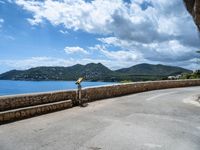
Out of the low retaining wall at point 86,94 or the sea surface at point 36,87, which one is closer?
the low retaining wall at point 86,94

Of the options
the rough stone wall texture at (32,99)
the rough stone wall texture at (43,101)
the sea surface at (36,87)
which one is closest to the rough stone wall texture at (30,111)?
the rough stone wall texture at (43,101)

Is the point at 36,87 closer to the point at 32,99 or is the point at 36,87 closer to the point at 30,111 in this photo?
the point at 32,99

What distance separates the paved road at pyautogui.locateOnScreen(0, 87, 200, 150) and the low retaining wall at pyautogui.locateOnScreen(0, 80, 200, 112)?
1.06 metres

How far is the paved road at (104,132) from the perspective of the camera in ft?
22.1

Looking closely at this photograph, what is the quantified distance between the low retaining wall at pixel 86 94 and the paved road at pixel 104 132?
1060 mm

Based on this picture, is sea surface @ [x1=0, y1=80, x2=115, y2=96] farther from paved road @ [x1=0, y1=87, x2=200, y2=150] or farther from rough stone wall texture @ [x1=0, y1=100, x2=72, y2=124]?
paved road @ [x1=0, y1=87, x2=200, y2=150]

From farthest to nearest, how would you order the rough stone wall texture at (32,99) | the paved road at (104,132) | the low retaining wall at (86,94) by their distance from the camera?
the low retaining wall at (86,94) < the rough stone wall texture at (32,99) < the paved road at (104,132)

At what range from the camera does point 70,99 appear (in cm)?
1404

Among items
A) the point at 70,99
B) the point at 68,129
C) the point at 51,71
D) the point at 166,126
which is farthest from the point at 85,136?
the point at 51,71

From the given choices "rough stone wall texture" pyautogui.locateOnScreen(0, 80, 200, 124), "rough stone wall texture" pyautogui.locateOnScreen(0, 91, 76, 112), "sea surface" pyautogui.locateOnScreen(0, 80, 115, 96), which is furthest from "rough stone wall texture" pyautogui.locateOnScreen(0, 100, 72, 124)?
"sea surface" pyautogui.locateOnScreen(0, 80, 115, 96)

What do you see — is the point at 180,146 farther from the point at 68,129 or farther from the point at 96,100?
the point at 96,100

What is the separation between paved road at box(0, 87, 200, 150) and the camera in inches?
266

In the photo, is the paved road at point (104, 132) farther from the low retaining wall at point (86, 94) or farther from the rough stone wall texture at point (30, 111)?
the low retaining wall at point (86, 94)

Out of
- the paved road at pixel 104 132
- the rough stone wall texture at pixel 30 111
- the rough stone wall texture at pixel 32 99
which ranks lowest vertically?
the paved road at pixel 104 132
